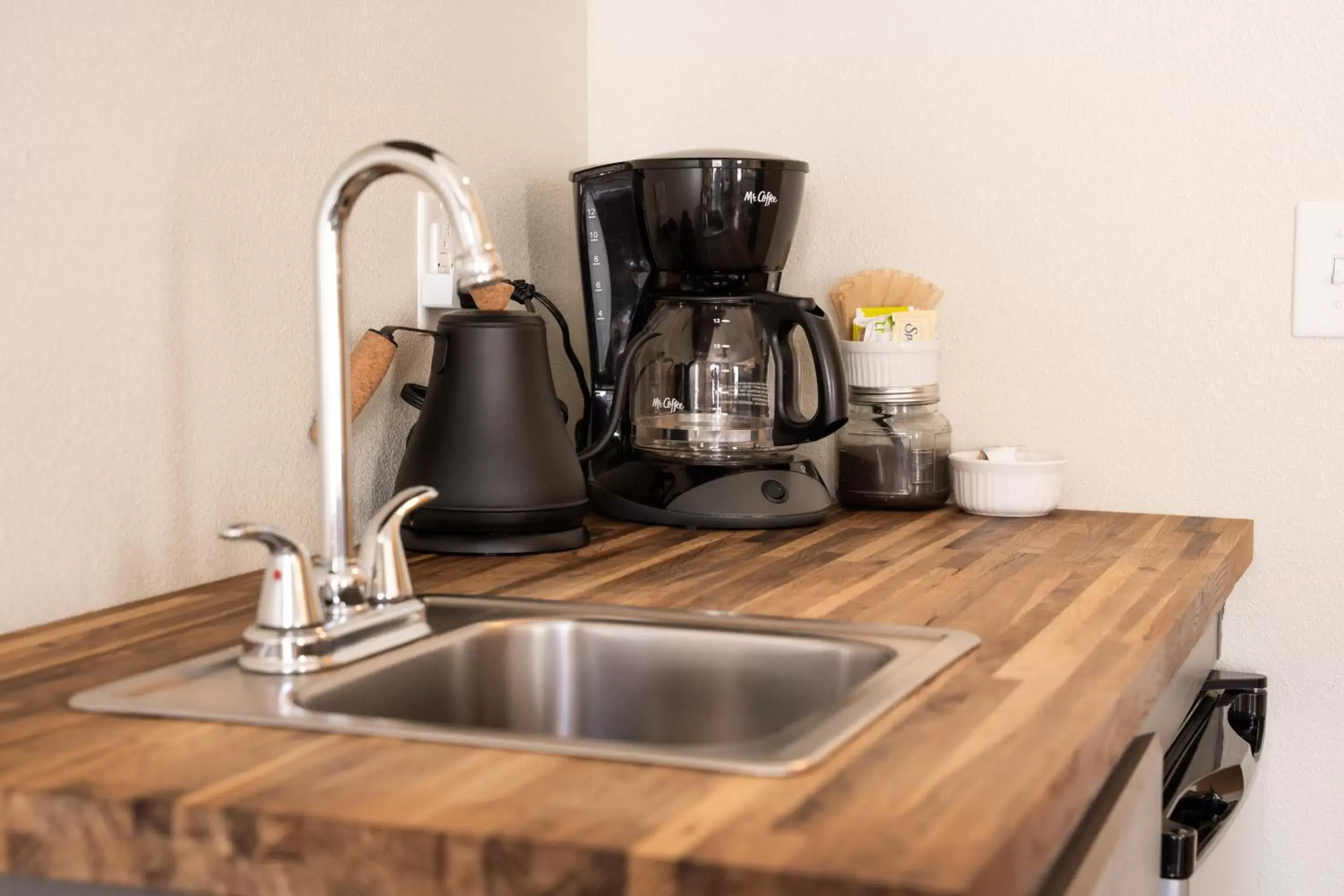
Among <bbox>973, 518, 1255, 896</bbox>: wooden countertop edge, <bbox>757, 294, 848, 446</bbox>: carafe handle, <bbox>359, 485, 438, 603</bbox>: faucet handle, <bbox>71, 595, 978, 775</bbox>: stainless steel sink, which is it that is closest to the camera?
<bbox>973, 518, 1255, 896</bbox>: wooden countertop edge

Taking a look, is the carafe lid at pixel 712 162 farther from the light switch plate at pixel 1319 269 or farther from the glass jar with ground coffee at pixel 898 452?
the light switch plate at pixel 1319 269

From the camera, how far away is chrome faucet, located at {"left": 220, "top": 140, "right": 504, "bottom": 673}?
33.8 inches

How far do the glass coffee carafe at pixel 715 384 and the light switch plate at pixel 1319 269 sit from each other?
21.1 inches

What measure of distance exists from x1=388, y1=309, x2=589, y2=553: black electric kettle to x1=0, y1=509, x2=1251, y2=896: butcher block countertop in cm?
32

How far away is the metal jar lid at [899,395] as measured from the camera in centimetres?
160

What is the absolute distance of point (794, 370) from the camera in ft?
4.99

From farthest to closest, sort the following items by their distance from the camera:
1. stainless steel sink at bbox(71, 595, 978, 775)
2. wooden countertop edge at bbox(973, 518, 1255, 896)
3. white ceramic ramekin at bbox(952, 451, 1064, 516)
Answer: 1. white ceramic ramekin at bbox(952, 451, 1064, 516)
2. stainless steel sink at bbox(71, 595, 978, 775)
3. wooden countertop edge at bbox(973, 518, 1255, 896)

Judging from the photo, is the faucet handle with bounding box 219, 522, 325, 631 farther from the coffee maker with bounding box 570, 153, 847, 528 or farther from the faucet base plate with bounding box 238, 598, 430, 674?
the coffee maker with bounding box 570, 153, 847, 528

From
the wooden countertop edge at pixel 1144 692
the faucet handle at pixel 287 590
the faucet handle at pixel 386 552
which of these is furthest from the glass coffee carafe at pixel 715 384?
the faucet handle at pixel 287 590

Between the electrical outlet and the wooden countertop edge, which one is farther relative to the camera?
the electrical outlet

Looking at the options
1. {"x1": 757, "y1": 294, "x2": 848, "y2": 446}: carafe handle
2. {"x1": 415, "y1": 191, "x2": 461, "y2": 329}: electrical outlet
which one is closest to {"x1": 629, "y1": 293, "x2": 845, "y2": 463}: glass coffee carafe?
{"x1": 757, "y1": 294, "x2": 848, "y2": 446}: carafe handle

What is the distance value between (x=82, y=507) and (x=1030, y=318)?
1.07 meters

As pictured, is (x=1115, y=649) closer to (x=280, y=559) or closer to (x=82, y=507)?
(x=280, y=559)

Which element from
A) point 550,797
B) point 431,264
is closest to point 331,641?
point 550,797
